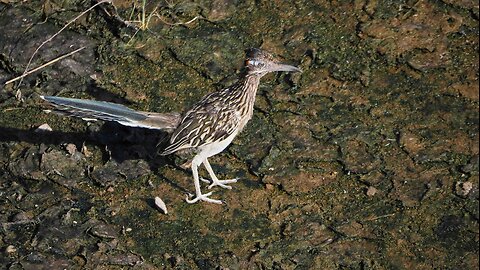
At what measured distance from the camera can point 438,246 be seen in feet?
20.2

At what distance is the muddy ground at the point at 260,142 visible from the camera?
247 inches

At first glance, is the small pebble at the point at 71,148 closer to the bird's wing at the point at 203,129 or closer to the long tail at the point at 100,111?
the long tail at the point at 100,111

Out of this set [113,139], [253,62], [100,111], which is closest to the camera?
[100,111]

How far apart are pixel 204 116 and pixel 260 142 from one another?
0.66 m

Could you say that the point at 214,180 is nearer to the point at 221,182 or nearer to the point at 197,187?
the point at 221,182

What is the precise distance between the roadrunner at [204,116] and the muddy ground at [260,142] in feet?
0.86

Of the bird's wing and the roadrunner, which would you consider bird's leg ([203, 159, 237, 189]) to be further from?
the bird's wing

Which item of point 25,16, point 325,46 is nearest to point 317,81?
point 325,46

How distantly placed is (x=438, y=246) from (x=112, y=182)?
2.40m

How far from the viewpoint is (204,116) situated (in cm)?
664

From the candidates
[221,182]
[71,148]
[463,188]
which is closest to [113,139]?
[71,148]

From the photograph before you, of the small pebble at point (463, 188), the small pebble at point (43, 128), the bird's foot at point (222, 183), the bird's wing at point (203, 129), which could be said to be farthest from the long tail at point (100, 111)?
the small pebble at point (463, 188)

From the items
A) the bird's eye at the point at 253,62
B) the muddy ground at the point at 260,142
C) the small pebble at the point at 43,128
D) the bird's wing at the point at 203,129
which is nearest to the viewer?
the muddy ground at the point at 260,142

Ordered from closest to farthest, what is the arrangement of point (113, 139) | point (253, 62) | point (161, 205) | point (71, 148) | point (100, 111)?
point (100, 111) < point (161, 205) < point (253, 62) < point (71, 148) < point (113, 139)
